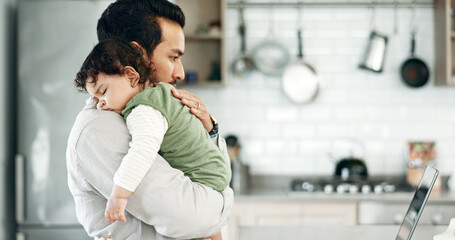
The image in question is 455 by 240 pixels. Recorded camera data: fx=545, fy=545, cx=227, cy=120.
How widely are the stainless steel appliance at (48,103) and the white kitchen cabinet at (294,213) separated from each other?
968 millimetres

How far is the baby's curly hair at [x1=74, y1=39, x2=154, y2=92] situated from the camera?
126 centimetres

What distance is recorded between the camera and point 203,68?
12.6 feet

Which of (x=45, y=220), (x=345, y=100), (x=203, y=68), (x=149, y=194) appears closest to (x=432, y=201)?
(x=345, y=100)

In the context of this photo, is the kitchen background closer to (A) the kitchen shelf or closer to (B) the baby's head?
(A) the kitchen shelf

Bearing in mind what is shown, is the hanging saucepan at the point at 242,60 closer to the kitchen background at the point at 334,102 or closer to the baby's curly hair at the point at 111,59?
the kitchen background at the point at 334,102

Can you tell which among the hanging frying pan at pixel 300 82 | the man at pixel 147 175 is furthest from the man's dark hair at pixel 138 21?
the hanging frying pan at pixel 300 82

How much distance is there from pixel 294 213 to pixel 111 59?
229 cm

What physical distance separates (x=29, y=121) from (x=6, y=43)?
1.71ft

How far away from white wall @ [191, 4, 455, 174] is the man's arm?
2.62 metres

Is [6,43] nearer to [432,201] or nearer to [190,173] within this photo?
[190,173]

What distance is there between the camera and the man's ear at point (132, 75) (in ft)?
4.23

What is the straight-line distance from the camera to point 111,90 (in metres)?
1.30

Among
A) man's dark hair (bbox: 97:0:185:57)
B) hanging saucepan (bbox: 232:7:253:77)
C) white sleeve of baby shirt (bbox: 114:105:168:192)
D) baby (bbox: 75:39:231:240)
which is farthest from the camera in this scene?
hanging saucepan (bbox: 232:7:253:77)

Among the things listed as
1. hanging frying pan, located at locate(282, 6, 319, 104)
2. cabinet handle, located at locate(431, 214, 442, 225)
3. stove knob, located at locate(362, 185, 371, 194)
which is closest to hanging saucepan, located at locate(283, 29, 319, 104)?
hanging frying pan, located at locate(282, 6, 319, 104)
